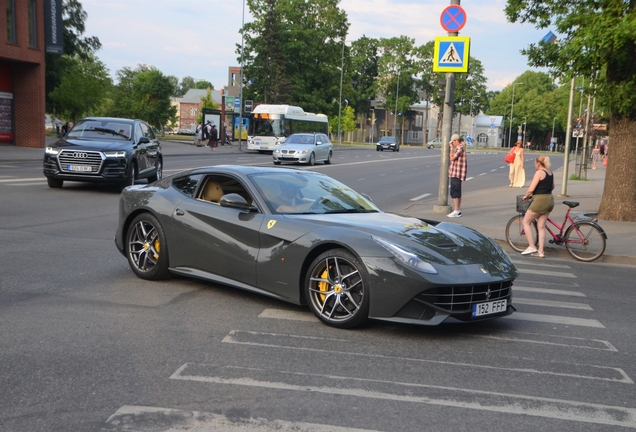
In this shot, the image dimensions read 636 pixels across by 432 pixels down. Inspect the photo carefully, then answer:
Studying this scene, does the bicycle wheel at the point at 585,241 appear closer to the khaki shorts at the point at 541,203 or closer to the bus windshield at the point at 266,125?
the khaki shorts at the point at 541,203

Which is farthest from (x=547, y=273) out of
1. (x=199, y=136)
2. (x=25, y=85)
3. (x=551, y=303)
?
(x=199, y=136)

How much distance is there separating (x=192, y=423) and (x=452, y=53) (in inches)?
531

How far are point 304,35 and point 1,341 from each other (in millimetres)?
80438

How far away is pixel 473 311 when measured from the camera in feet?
19.0

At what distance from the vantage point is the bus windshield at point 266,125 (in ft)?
165

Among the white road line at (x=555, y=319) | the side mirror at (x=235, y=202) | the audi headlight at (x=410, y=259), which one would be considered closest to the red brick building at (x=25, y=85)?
the side mirror at (x=235, y=202)

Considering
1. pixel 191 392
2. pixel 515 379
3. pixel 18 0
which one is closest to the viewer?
pixel 191 392

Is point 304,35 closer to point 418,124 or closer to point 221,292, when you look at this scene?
point 418,124

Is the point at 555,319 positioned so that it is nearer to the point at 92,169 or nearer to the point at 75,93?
the point at 92,169

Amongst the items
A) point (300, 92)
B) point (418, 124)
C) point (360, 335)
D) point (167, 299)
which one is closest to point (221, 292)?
point (167, 299)

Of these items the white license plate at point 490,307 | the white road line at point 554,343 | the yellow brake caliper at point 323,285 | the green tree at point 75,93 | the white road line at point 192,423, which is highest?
the green tree at point 75,93

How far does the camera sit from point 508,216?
16188 mm

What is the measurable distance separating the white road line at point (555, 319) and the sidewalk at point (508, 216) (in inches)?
176

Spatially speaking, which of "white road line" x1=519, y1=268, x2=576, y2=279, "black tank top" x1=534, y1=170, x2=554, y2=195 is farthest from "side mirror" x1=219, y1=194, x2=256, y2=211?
"black tank top" x1=534, y1=170, x2=554, y2=195
